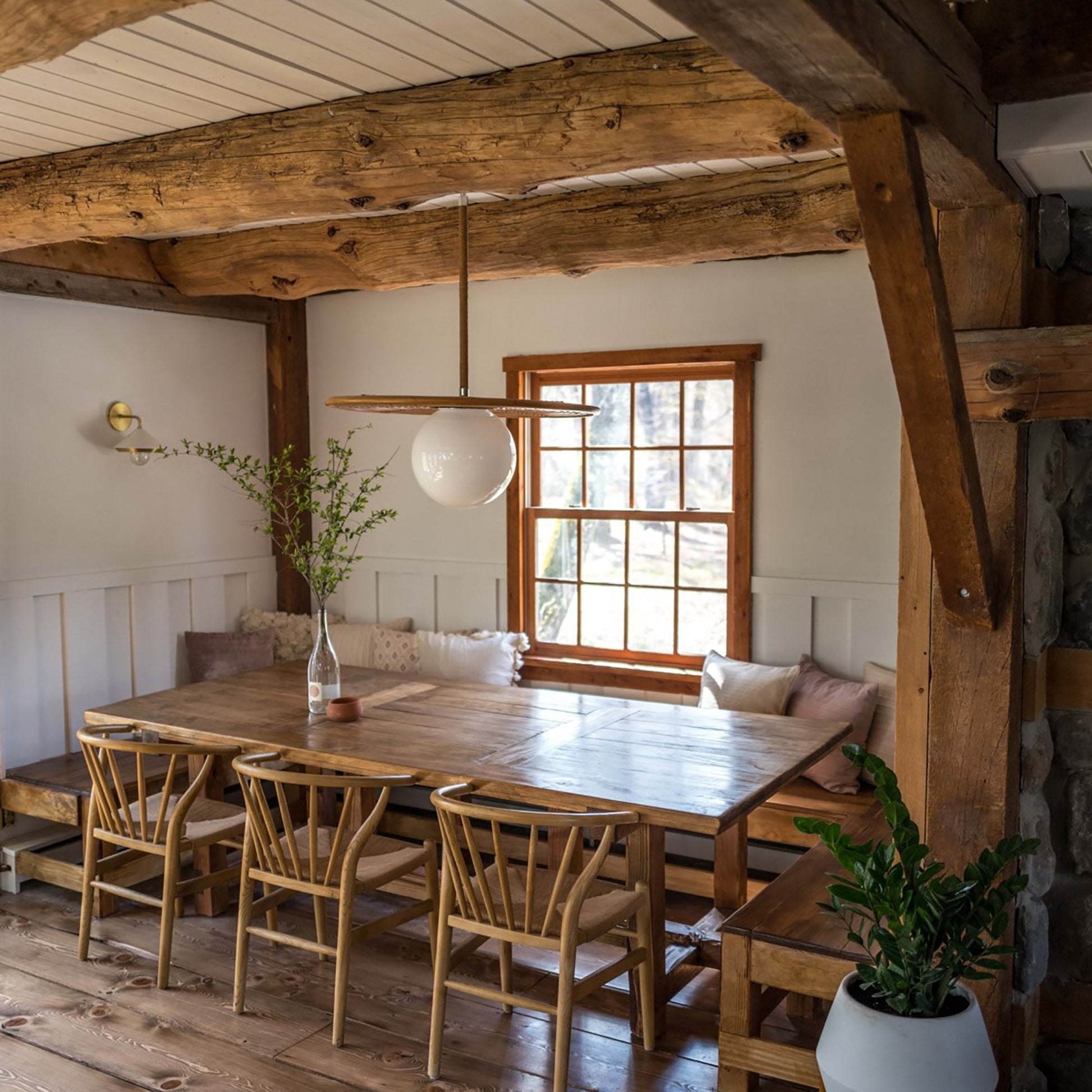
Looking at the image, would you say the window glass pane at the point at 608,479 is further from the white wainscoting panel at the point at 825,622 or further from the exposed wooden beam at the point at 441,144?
the exposed wooden beam at the point at 441,144

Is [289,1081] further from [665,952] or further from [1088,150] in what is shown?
[1088,150]

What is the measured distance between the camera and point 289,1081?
338cm

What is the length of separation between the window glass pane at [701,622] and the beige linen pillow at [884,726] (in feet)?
2.71

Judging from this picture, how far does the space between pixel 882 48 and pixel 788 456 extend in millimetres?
3437

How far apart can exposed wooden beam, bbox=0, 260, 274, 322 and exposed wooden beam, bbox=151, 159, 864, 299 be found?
250 millimetres

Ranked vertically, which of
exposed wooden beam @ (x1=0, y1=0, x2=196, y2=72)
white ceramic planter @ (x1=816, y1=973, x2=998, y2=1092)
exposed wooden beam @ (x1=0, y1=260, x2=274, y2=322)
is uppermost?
exposed wooden beam @ (x1=0, y1=260, x2=274, y2=322)

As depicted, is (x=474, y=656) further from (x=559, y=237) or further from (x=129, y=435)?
(x=559, y=237)

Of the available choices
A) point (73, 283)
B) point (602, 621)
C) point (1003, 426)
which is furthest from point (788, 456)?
point (73, 283)

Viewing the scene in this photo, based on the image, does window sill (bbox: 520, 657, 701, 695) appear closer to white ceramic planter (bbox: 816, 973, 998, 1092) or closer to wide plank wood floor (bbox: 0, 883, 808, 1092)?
wide plank wood floor (bbox: 0, 883, 808, 1092)

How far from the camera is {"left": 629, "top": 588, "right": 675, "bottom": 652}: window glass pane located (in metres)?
5.51

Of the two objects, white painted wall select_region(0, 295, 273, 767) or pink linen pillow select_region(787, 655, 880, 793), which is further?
white painted wall select_region(0, 295, 273, 767)

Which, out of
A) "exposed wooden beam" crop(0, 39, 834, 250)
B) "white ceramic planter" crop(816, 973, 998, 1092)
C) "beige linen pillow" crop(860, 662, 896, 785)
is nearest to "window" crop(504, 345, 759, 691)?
"beige linen pillow" crop(860, 662, 896, 785)

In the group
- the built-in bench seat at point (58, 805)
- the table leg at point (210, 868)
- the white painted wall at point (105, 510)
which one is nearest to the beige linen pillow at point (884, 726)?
the table leg at point (210, 868)

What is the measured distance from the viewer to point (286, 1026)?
3715mm
